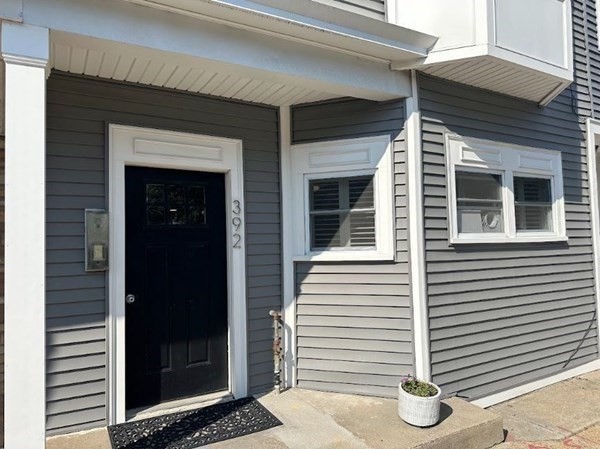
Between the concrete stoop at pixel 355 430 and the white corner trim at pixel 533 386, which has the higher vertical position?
the concrete stoop at pixel 355 430

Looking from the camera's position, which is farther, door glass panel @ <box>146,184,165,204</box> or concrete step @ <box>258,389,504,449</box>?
door glass panel @ <box>146,184,165,204</box>

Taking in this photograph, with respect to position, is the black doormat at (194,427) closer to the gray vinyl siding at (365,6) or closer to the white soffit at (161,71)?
the white soffit at (161,71)

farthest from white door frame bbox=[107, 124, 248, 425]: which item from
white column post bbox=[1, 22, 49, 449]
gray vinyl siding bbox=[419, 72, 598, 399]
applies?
gray vinyl siding bbox=[419, 72, 598, 399]

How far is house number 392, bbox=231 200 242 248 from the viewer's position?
12.5ft

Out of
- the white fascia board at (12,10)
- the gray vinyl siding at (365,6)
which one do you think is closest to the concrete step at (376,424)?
the white fascia board at (12,10)

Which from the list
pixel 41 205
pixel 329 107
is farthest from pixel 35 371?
pixel 329 107

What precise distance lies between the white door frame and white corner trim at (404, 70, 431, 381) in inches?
56.5

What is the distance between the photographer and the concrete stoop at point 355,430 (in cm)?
291

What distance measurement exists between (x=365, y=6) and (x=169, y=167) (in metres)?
2.11

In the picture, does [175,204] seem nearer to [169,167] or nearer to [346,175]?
[169,167]

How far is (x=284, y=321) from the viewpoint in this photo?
4.00 meters

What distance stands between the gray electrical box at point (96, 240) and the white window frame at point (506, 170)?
2.83 metres

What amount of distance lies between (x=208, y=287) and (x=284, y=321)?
2.48ft

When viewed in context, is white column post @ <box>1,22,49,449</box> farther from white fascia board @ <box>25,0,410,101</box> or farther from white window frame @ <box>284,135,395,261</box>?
white window frame @ <box>284,135,395,261</box>
